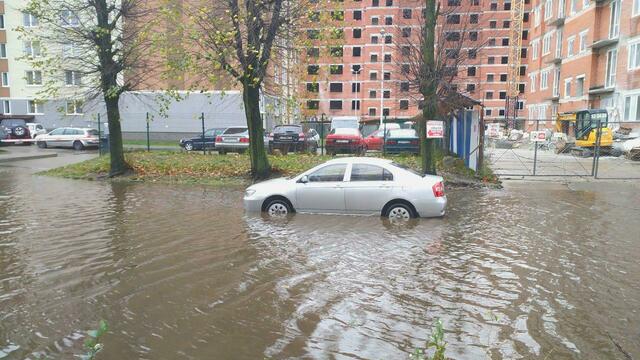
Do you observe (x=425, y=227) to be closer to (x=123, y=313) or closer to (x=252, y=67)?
(x=123, y=313)

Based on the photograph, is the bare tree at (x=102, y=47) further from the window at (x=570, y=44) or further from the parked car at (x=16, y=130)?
the window at (x=570, y=44)

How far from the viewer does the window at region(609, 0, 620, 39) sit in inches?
1393

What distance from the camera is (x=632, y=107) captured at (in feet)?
104

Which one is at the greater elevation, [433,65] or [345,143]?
[433,65]

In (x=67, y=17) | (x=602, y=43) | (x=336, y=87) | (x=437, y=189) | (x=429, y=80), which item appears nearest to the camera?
(x=437, y=189)

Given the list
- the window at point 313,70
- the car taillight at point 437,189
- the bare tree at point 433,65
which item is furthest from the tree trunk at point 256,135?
the car taillight at point 437,189

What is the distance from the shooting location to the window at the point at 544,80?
51.0 metres

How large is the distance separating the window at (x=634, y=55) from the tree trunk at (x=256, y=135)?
87.0 feet

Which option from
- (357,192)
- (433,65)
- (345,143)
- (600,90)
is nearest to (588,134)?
(600,90)

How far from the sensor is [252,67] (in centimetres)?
1526

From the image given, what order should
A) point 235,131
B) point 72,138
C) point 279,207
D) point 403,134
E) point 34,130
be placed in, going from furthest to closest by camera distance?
point 34,130 → point 72,138 → point 235,131 → point 403,134 → point 279,207

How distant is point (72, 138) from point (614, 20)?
3809 centimetres

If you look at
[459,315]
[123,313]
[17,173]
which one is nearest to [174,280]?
[123,313]

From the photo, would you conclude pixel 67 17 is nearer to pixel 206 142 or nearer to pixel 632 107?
pixel 206 142
